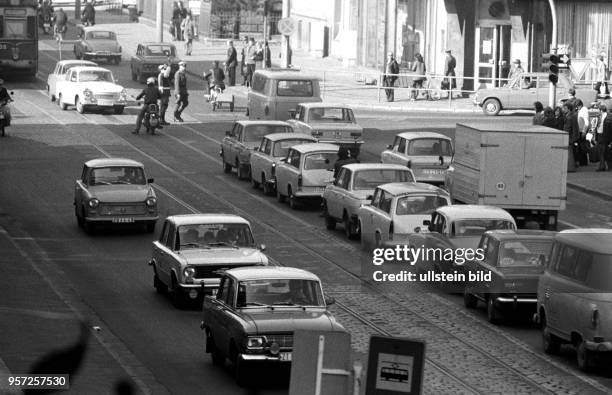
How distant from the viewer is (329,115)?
4338 cm

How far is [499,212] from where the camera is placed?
26.2 meters

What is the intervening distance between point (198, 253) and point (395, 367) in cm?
1498

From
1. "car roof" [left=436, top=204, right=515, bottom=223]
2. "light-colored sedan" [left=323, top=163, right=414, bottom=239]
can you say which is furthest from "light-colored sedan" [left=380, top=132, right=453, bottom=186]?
"car roof" [left=436, top=204, right=515, bottom=223]

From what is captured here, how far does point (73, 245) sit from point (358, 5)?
152 feet

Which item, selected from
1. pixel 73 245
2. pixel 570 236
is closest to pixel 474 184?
pixel 73 245

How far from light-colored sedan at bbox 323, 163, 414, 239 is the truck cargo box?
1620mm

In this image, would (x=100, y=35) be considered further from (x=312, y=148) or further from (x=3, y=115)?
(x=312, y=148)

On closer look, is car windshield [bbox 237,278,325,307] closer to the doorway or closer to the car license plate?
the car license plate

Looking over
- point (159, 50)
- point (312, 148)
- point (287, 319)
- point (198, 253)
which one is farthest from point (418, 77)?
point (287, 319)

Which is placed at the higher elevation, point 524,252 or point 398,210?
point 398,210

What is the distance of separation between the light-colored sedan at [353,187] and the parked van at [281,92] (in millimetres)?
14340

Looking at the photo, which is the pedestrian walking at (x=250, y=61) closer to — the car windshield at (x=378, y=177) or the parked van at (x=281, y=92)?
the parked van at (x=281, y=92)

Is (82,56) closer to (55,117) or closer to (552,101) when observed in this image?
(55,117)

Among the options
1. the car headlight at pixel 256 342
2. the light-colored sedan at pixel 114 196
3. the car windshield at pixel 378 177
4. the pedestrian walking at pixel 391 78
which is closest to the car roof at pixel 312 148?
the car windshield at pixel 378 177
